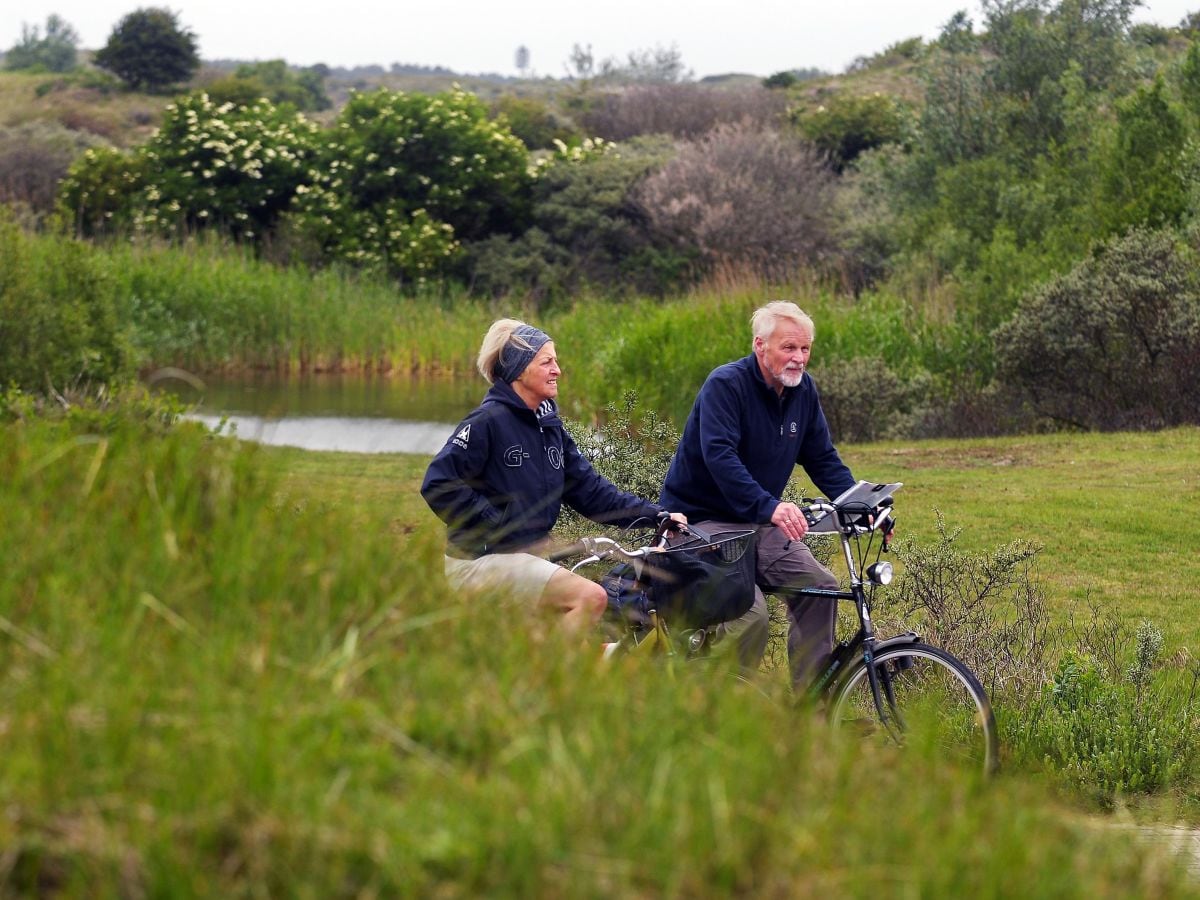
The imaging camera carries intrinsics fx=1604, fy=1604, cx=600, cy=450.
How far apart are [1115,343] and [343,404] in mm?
10960

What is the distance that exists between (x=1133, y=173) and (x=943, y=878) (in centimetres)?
2333

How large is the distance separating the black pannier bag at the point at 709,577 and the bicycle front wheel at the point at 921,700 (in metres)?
0.50

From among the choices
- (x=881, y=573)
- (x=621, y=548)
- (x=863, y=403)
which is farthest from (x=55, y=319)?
(x=881, y=573)

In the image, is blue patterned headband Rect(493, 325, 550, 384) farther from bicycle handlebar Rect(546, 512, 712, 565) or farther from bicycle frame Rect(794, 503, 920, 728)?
bicycle frame Rect(794, 503, 920, 728)

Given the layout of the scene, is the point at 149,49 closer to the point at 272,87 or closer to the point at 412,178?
the point at 272,87

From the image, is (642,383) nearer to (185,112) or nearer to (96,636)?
(96,636)

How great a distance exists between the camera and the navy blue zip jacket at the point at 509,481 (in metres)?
5.82

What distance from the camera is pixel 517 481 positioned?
20.0 feet

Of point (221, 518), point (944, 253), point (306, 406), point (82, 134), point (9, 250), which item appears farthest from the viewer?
point (82, 134)

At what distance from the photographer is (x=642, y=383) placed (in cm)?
1952

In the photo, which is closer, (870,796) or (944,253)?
(870,796)

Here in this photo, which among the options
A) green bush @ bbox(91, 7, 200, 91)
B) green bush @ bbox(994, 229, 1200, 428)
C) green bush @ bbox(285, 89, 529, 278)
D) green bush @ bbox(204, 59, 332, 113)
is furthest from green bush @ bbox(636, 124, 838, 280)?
green bush @ bbox(91, 7, 200, 91)

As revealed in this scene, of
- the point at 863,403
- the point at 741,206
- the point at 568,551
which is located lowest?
the point at 863,403

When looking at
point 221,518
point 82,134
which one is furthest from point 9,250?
point 82,134
